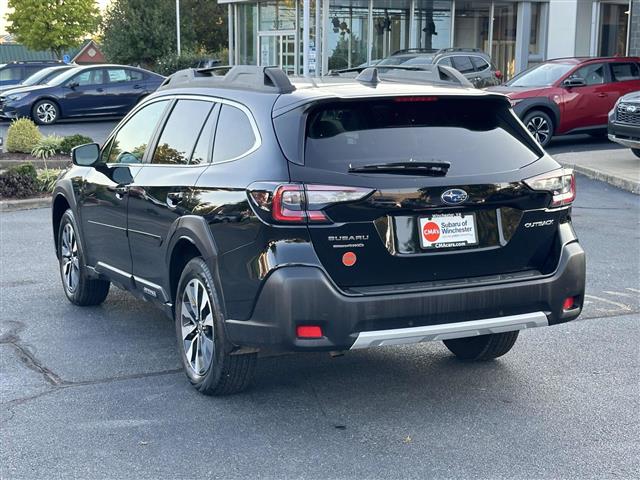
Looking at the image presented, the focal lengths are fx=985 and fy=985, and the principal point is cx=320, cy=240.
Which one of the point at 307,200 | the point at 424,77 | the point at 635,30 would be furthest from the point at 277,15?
the point at 307,200

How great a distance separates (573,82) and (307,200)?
15.8 meters

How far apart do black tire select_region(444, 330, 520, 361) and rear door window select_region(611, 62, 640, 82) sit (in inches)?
601

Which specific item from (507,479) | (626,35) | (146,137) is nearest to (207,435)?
(507,479)

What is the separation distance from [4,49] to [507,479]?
64291mm

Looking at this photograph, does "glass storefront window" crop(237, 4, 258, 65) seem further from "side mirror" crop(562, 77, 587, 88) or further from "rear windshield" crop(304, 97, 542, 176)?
"rear windshield" crop(304, 97, 542, 176)

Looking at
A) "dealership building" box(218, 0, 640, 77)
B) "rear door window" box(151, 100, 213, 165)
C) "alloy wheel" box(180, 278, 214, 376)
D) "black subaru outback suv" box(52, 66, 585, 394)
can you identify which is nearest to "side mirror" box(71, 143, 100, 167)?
"rear door window" box(151, 100, 213, 165)

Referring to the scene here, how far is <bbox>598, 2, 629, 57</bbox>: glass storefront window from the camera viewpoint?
100 ft

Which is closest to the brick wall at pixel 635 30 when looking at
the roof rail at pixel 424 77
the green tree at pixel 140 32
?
the roof rail at pixel 424 77

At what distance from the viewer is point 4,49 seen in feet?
209

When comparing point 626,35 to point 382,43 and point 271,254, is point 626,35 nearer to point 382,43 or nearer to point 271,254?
point 382,43

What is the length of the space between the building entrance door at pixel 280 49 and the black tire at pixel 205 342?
31.4 metres

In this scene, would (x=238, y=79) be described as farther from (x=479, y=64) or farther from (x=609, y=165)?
(x=479, y=64)

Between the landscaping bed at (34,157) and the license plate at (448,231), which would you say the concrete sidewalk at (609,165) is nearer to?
the landscaping bed at (34,157)

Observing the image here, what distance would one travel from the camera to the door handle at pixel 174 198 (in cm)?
568
